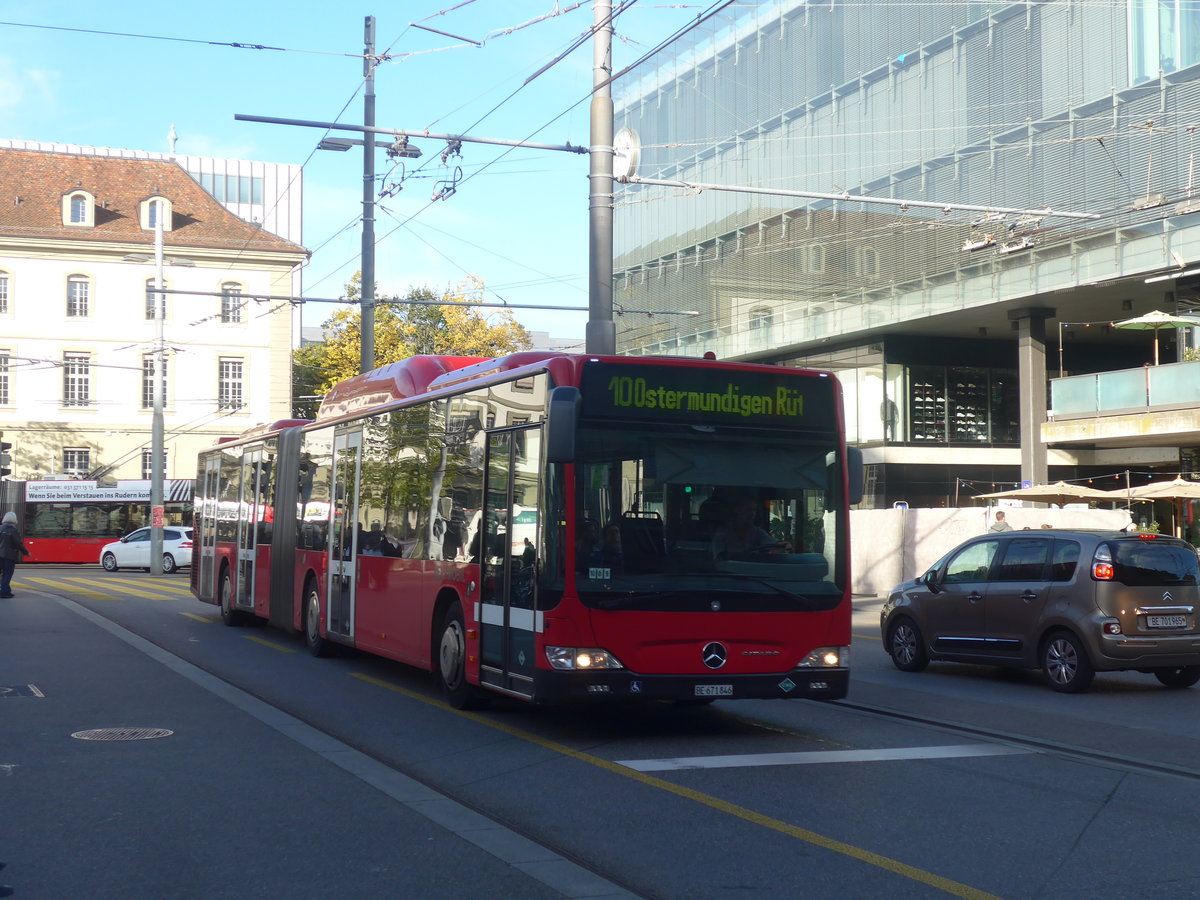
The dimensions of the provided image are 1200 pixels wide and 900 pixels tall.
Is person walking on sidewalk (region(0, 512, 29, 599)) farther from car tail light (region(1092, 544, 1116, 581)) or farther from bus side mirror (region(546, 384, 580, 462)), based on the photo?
bus side mirror (region(546, 384, 580, 462))

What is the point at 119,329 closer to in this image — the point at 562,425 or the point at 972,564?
the point at 972,564

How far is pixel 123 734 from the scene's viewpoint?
10.2m

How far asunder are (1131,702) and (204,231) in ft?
184

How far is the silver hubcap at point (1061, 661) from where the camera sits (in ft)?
45.3

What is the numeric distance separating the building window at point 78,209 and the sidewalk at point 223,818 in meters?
53.7

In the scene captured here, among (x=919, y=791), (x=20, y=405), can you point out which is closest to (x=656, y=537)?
(x=919, y=791)

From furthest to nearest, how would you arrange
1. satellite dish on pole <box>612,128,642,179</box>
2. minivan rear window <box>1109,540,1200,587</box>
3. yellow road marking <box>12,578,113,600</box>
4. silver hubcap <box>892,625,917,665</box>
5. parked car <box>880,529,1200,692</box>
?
yellow road marking <box>12,578,113,600</box> < satellite dish on pole <box>612,128,642,179</box> < silver hubcap <box>892,625,917,665</box> < minivan rear window <box>1109,540,1200,587</box> < parked car <box>880,529,1200,692</box>

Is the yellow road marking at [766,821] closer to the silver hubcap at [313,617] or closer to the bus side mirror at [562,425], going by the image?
the bus side mirror at [562,425]

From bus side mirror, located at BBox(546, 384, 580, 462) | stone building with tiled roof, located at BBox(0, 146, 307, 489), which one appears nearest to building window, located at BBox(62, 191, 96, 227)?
stone building with tiled roof, located at BBox(0, 146, 307, 489)

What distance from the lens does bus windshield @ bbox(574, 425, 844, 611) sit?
31.8ft

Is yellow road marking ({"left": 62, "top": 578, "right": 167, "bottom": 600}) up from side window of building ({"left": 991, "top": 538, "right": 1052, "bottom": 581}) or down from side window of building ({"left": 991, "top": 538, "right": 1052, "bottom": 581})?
down

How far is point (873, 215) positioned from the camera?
39.9 m

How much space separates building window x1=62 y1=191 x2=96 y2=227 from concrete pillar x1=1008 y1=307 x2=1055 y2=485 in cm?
4126

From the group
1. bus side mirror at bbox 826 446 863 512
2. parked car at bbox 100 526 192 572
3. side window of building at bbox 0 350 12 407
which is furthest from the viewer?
side window of building at bbox 0 350 12 407
